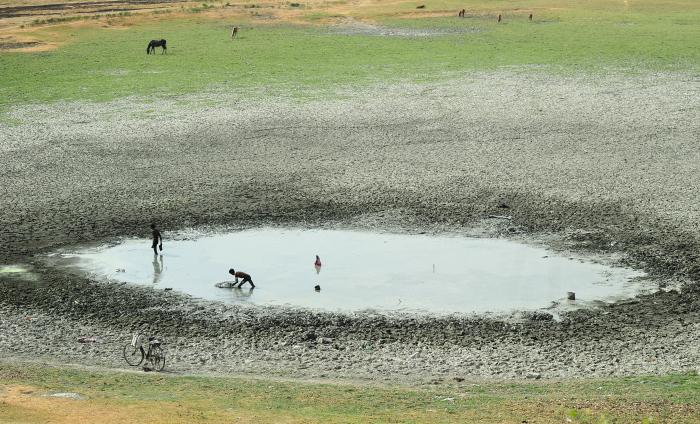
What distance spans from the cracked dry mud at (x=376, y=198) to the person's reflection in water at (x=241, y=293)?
2.78ft

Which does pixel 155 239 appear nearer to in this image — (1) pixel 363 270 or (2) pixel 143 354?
(1) pixel 363 270

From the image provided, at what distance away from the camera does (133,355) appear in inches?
833

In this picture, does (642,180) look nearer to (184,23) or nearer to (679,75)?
(679,75)

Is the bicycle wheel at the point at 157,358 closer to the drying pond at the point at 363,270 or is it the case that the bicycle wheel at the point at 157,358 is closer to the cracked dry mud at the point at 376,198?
the cracked dry mud at the point at 376,198

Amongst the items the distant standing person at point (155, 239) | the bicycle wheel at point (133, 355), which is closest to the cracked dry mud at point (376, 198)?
the bicycle wheel at point (133, 355)

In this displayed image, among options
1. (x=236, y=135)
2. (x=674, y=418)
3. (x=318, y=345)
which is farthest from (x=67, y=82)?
(x=674, y=418)

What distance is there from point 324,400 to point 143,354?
443cm

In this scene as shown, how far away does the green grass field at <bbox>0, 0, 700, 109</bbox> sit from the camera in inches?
2069

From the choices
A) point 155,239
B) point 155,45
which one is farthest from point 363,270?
point 155,45

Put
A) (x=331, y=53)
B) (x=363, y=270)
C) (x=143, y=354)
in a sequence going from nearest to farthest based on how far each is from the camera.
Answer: (x=143, y=354) → (x=363, y=270) → (x=331, y=53)

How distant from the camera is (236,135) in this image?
41.0 metres

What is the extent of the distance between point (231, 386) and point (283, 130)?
23.4 m

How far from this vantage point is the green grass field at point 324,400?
675 inches

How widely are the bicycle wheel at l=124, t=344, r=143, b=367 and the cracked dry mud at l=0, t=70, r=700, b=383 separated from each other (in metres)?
0.38
